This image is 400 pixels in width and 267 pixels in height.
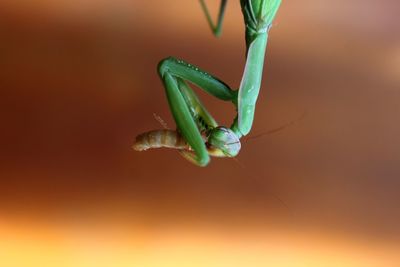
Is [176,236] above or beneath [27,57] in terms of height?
beneath

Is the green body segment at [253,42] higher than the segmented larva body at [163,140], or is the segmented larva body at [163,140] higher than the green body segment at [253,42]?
the green body segment at [253,42]

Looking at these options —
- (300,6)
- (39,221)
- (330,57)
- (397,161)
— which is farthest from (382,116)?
(39,221)

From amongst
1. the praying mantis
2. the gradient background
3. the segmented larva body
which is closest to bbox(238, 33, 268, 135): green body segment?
the praying mantis

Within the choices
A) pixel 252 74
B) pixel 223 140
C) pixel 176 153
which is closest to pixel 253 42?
pixel 252 74

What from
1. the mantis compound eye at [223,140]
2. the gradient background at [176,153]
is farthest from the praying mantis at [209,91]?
the gradient background at [176,153]

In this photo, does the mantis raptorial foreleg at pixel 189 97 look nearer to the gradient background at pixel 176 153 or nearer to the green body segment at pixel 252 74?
the green body segment at pixel 252 74

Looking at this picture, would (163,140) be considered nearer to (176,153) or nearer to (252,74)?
(252,74)

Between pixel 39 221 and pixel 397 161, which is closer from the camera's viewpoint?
pixel 39 221

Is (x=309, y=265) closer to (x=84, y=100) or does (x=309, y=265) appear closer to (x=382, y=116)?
(x=382, y=116)
